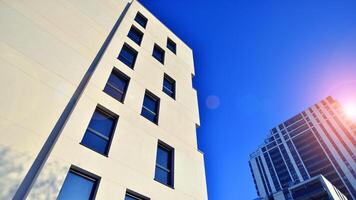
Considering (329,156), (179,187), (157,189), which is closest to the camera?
(157,189)

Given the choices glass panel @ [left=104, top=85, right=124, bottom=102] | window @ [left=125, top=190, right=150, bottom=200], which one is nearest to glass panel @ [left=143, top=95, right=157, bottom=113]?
glass panel @ [left=104, top=85, right=124, bottom=102]

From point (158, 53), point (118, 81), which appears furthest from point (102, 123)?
point (158, 53)

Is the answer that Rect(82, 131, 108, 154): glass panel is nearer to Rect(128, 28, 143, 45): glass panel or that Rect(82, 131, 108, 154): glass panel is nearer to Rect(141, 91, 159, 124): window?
Rect(141, 91, 159, 124): window

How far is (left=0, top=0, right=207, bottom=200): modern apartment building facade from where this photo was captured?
5.67 meters

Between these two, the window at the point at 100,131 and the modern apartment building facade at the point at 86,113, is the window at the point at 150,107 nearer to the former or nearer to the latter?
the modern apartment building facade at the point at 86,113

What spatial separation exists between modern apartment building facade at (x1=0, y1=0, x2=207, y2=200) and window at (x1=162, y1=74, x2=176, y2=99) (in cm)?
8

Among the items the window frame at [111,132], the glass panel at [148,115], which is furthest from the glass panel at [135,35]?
the window frame at [111,132]

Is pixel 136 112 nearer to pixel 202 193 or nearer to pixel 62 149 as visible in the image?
pixel 62 149

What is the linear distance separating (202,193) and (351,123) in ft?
410

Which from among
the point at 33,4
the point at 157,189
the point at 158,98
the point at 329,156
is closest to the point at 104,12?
the point at 33,4

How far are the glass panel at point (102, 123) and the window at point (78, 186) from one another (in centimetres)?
186

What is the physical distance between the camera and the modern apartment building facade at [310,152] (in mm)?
88625

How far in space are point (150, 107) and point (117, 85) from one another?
2.00 metres

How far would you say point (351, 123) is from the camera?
100688mm
